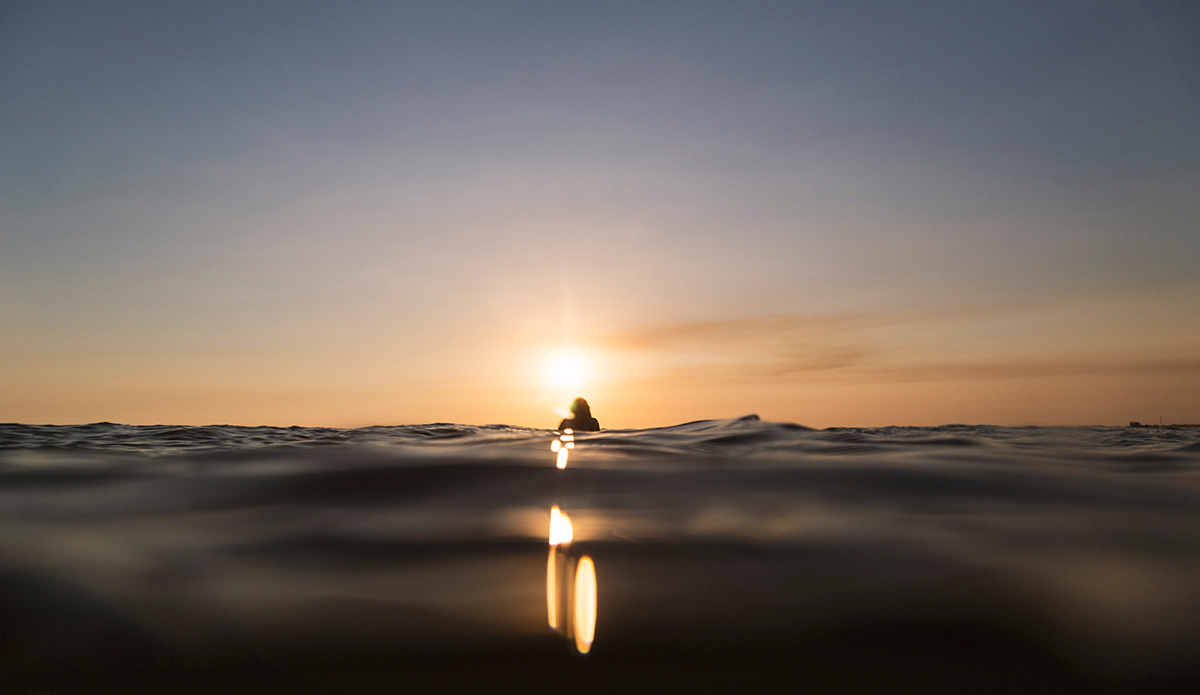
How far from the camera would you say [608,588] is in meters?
1.80

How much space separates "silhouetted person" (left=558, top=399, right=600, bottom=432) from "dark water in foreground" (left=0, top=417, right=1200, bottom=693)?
14266 mm

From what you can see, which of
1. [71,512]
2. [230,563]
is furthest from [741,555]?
[71,512]

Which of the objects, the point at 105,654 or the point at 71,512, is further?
the point at 71,512

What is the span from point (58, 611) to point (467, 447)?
4921mm

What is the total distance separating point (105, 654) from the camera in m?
1.36

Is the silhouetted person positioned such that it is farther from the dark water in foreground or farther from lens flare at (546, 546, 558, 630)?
lens flare at (546, 546, 558, 630)

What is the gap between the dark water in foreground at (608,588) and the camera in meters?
1.29

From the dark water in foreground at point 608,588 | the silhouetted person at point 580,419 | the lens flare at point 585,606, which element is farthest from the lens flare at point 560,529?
the silhouetted person at point 580,419

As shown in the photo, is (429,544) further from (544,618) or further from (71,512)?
(71,512)

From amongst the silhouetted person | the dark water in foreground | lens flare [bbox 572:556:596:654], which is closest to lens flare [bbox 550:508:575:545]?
the dark water in foreground

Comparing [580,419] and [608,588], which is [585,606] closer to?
[608,588]

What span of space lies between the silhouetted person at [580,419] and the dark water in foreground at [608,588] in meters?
14.3

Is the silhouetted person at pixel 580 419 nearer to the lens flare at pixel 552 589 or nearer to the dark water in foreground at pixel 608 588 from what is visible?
the dark water in foreground at pixel 608 588

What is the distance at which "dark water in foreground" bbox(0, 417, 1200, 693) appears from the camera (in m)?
1.29
